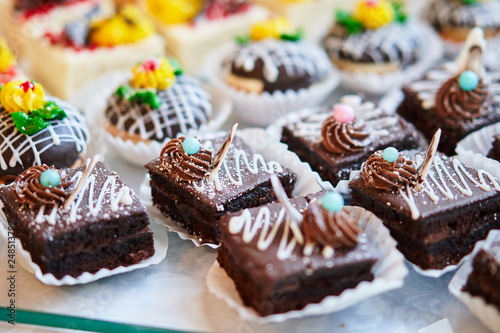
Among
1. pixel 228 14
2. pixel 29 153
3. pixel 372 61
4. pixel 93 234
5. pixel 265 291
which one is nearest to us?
pixel 265 291

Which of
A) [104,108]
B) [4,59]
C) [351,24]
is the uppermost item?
[351,24]

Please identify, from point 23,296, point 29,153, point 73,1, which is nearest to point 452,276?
point 23,296

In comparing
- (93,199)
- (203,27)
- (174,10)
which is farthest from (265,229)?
(174,10)

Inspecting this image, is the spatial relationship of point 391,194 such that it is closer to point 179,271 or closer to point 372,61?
point 179,271

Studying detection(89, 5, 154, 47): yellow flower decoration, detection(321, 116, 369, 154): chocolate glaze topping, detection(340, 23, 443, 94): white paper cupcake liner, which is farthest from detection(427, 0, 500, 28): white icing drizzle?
detection(89, 5, 154, 47): yellow flower decoration

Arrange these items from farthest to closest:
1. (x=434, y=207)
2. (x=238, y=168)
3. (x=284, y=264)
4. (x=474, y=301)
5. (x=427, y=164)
Result: (x=238, y=168) → (x=427, y=164) → (x=434, y=207) → (x=474, y=301) → (x=284, y=264)

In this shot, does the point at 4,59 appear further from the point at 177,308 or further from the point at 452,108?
the point at 452,108

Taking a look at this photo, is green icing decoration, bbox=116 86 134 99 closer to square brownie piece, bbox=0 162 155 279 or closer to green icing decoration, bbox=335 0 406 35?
square brownie piece, bbox=0 162 155 279
